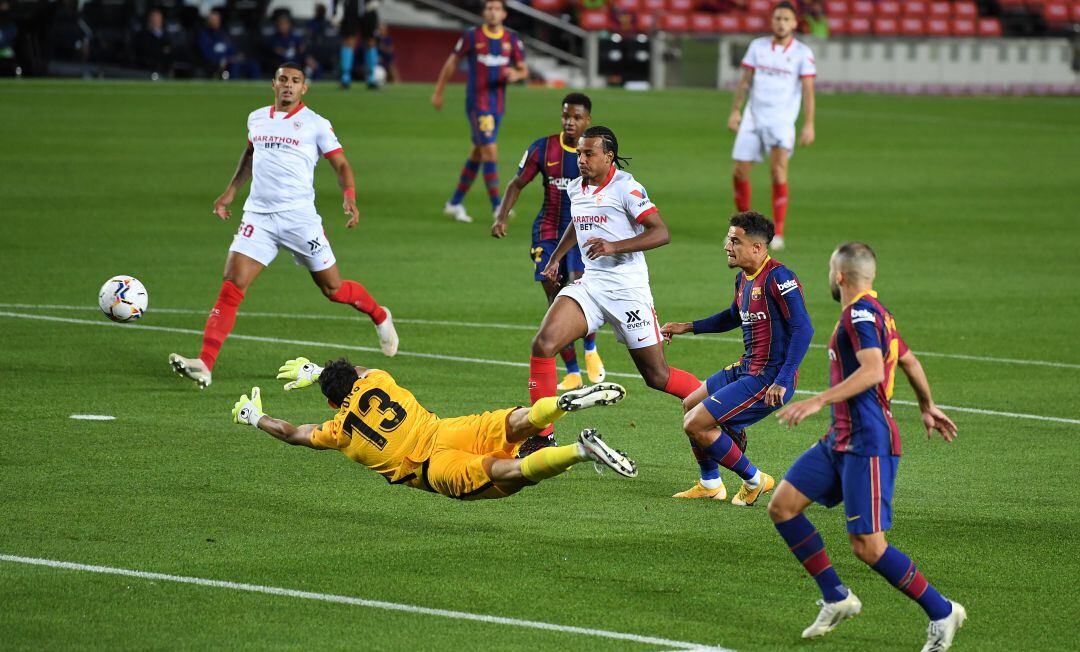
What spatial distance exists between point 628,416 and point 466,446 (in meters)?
3.53

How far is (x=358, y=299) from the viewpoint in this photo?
45.8 ft

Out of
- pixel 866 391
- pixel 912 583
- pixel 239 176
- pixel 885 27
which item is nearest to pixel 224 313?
pixel 239 176

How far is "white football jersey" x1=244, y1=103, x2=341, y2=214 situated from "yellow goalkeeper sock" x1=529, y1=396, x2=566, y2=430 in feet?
16.3

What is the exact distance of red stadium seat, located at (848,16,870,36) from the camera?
1896 inches

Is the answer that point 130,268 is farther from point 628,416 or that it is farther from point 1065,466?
point 1065,466

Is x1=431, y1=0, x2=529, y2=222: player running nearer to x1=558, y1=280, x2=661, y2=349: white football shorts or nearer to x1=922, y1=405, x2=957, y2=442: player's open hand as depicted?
x1=558, y1=280, x2=661, y2=349: white football shorts

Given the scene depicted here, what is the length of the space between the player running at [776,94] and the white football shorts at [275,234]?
28.5ft

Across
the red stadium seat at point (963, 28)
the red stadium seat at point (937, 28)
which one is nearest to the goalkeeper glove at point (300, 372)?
the red stadium seat at point (937, 28)

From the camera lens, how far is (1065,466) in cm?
1093

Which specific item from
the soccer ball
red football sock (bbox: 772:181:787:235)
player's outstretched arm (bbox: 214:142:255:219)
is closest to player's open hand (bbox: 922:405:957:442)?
player's outstretched arm (bbox: 214:142:255:219)

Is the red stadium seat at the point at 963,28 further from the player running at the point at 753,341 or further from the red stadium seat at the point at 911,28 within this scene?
the player running at the point at 753,341

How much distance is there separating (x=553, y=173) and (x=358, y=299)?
214cm

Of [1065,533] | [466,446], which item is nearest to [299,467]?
[466,446]

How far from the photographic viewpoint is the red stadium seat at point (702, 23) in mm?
45625
